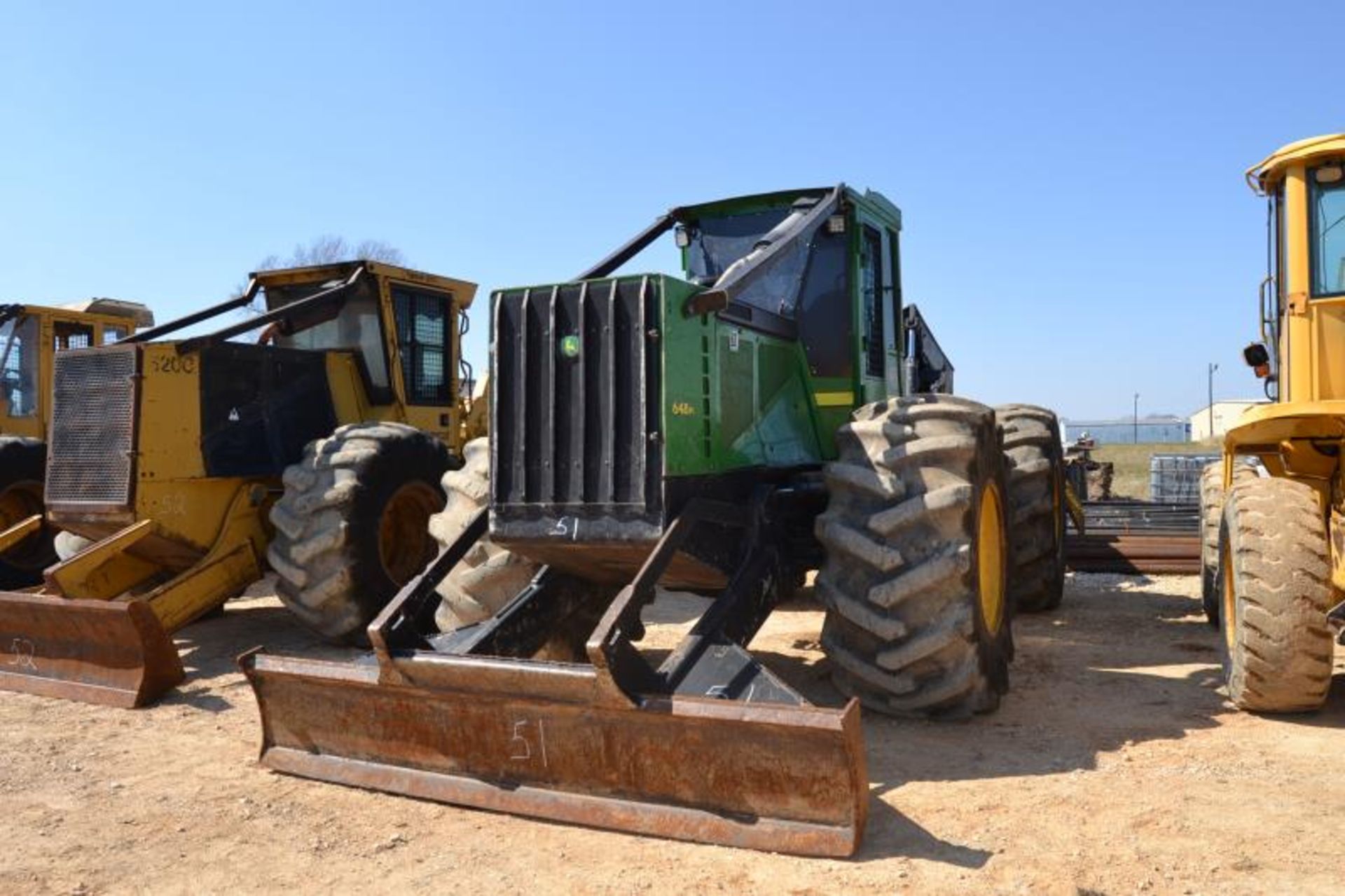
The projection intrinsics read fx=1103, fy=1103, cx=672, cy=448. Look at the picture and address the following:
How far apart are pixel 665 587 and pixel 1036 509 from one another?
401 centimetres

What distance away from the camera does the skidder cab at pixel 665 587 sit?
13.7ft

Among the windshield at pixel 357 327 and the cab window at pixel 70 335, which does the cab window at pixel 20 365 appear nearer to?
the cab window at pixel 70 335

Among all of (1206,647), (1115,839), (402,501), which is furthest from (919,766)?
(402,501)

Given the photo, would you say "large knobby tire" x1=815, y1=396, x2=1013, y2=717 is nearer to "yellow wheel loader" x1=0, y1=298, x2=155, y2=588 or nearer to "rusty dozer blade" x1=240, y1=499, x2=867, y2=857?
"rusty dozer blade" x1=240, y1=499, x2=867, y2=857

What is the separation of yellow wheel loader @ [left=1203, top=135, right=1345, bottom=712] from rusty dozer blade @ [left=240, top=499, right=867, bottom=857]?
2.54m

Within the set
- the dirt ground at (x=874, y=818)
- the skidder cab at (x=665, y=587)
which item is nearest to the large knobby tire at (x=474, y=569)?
the skidder cab at (x=665, y=587)

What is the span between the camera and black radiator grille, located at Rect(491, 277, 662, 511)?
5102 millimetres

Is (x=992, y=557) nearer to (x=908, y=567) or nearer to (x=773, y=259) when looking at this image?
(x=908, y=567)

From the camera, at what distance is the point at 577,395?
525cm

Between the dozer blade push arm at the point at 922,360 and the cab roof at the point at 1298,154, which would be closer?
the cab roof at the point at 1298,154

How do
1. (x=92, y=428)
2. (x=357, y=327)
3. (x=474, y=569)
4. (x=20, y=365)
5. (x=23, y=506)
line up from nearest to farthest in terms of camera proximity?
(x=474, y=569), (x=92, y=428), (x=357, y=327), (x=23, y=506), (x=20, y=365)

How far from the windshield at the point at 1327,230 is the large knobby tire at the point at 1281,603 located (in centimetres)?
129

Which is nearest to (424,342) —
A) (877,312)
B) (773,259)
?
(877,312)

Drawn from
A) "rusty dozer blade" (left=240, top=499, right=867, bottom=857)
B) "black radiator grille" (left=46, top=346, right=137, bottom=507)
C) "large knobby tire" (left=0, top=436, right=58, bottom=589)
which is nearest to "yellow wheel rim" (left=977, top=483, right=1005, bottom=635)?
"rusty dozer blade" (left=240, top=499, right=867, bottom=857)
